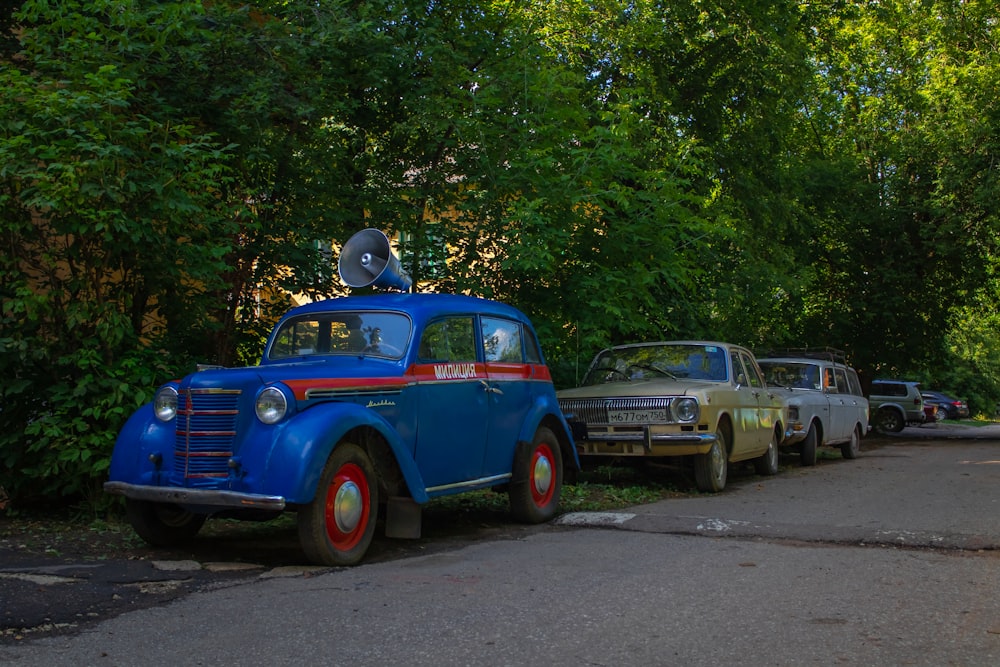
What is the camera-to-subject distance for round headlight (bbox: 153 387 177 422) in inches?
279

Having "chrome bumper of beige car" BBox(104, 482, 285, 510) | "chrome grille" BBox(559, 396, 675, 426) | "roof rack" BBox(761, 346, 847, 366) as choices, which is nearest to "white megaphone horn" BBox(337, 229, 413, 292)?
"chrome grille" BBox(559, 396, 675, 426)

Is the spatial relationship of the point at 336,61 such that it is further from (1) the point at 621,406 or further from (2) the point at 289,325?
(1) the point at 621,406

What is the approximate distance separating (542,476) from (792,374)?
30.3 ft

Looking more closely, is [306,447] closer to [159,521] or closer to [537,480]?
[159,521]

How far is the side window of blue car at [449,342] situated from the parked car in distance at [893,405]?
83.5 feet

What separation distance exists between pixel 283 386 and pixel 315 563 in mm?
1217

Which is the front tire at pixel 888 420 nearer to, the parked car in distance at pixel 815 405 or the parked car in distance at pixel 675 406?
the parked car in distance at pixel 815 405

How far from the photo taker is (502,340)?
9180mm

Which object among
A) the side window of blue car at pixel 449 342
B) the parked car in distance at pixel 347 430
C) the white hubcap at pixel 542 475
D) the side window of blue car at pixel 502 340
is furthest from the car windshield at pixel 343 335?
the white hubcap at pixel 542 475

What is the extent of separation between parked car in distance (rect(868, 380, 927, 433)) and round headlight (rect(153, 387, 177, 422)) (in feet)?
91.1

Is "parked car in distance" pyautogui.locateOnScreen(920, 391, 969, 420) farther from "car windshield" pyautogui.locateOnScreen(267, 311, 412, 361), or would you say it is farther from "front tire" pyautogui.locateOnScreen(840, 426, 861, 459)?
"car windshield" pyautogui.locateOnScreen(267, 311, 412, 361)

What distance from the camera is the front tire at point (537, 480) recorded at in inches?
350

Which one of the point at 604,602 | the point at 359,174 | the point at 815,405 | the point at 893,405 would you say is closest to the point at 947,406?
the point at 893,405

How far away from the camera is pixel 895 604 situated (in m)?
→ 5.61
